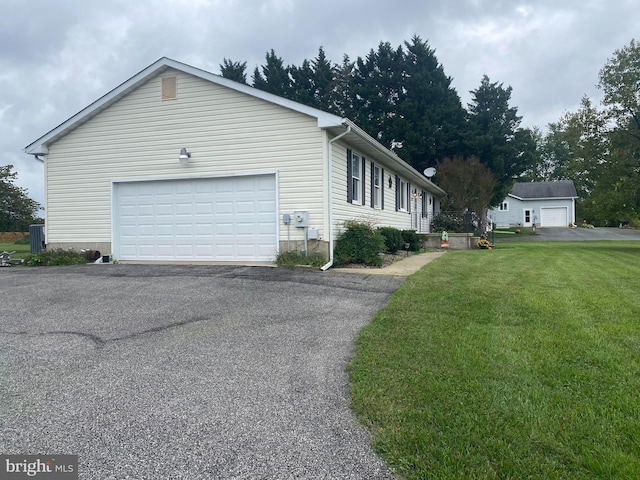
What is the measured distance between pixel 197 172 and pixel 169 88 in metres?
2.36

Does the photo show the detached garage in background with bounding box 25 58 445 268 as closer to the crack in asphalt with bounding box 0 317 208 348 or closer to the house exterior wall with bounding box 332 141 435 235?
the house exterior wall with bounding box 332 141 435 235

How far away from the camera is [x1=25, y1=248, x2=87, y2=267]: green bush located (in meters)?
11.6

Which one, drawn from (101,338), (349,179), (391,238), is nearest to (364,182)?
(349,179)

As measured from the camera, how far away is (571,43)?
17.3 metres

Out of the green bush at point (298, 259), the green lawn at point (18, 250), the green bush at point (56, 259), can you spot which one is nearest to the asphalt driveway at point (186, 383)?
the green bush at point (298, 259)

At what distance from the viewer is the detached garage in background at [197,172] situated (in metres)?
10.4

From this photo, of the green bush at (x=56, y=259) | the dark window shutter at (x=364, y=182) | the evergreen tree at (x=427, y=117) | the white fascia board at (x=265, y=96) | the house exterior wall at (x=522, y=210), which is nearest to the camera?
the white fascia board at (x=265, y=96)

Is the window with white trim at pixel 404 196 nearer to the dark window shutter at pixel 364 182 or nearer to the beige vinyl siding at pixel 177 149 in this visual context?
the dark window shutter at pixel 364 182

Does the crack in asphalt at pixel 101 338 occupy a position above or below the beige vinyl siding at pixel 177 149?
below

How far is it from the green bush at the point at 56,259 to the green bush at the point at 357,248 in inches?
268

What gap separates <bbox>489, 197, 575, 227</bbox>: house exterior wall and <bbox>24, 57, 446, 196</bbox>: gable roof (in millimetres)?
38887

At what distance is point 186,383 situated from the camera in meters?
3.56

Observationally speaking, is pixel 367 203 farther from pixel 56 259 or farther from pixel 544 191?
pixel 544 191

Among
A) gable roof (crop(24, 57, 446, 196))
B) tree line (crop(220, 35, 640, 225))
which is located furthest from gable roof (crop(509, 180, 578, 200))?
gable roof (crop(24, 57, 446, 196))
